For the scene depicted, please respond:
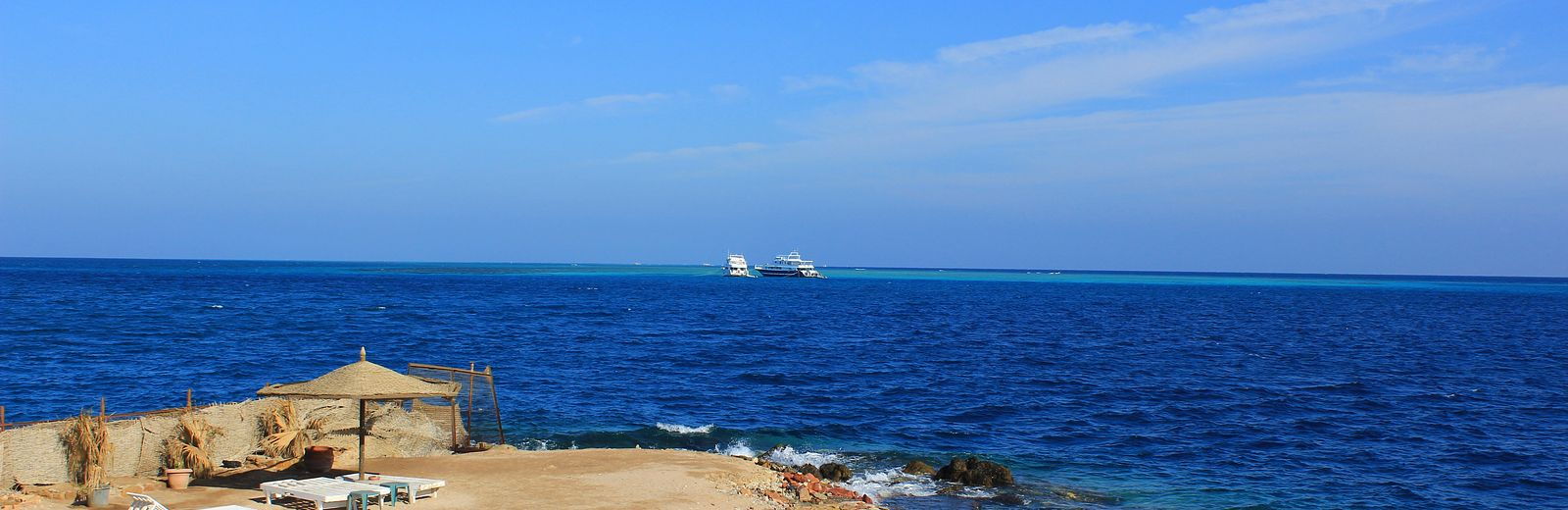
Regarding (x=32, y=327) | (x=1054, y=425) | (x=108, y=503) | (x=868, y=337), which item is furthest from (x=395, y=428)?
(x=32, y=327)

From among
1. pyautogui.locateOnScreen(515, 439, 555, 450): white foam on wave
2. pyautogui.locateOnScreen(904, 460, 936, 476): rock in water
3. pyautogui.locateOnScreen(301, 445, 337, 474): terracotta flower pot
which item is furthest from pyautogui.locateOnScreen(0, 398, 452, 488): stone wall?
pyautogui.locateOnScreen(904, 460, 936, 476): rock in water

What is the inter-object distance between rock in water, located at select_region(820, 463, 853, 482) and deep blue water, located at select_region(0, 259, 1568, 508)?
681 mm

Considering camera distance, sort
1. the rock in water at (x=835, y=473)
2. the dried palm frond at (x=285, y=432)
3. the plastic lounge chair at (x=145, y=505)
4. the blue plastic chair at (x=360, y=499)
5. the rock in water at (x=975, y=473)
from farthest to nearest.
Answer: the rock in water at (x=835, y=473), the rock in water at (x=975, y=473), the dried palm frond at (x=285, y=432), the blue plastic chair at (x=360, y=499), the plastic lounge chair at (x=145, y=505)

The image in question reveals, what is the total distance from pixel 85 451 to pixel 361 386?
208 inches

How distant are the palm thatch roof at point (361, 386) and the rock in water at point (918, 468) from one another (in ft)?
36.9

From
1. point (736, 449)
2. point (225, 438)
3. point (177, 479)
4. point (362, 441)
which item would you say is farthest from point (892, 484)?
point (177, 479)

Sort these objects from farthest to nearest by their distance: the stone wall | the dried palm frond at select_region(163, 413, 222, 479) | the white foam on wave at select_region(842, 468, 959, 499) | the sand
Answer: the white foam on wave at select_region(842, 468, 959, 499) → the dried palm frond at select_region(163, 413, 222, 479) → the stone wall → the sand

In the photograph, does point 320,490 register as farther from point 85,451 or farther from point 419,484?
point 85,451

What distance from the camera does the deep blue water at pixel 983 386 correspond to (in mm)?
25422

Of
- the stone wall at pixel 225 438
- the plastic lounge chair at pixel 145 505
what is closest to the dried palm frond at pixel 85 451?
the stone wall at pixel 225 438

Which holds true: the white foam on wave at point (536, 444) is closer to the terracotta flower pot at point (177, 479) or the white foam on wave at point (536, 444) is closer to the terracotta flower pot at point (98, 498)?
the terracotta flower pot at point (177, 479)

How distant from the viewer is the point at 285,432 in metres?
20.0

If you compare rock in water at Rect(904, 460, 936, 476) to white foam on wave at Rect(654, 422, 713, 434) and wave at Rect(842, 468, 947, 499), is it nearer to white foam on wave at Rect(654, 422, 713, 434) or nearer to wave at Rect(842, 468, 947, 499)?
wave at Rect(842, 468, 947, 499)

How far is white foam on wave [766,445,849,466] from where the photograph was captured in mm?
25173
